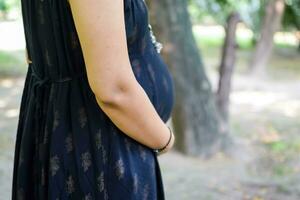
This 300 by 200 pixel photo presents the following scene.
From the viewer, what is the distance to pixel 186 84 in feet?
15.2

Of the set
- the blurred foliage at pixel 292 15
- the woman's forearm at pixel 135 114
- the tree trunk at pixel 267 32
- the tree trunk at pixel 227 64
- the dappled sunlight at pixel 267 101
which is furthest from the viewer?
the blurred foliage at pixel 292 15

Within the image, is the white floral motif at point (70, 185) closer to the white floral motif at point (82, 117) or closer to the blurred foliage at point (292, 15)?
the white floral motif at point (82, 117)

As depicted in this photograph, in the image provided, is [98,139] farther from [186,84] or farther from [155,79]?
[186,84]

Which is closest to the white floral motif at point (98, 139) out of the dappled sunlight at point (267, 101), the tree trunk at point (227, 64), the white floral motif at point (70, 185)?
the white floral motif at point (70, 185)

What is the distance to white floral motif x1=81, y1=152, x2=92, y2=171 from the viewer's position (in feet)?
4.28

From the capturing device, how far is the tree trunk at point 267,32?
32.6 feet

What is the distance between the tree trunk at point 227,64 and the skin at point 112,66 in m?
4.08

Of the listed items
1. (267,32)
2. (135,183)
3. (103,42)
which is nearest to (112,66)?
(103,42)

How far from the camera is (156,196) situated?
1392mm

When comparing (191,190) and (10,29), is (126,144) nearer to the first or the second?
(191,190)

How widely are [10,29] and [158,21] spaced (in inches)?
411

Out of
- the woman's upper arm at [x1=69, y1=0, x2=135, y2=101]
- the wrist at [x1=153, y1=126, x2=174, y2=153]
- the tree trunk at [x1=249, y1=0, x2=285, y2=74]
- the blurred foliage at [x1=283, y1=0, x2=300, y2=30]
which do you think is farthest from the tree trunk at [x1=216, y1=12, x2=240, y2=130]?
the blurred foliage at [x1=283, y1=0, x2=300, y2=30]

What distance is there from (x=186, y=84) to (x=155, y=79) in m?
3.20

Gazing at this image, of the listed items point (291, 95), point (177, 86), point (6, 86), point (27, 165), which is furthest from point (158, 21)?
point (291, 95)
